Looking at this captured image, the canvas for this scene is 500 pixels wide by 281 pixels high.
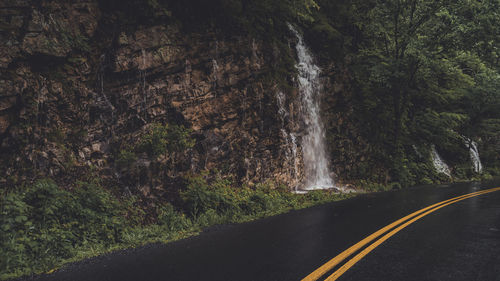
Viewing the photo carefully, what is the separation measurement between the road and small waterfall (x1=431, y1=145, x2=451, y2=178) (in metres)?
15.0

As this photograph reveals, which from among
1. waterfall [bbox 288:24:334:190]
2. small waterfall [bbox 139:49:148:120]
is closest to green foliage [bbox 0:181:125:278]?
small waterfall [bbox 139:49:148:120]

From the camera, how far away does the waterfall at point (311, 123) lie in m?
14.8

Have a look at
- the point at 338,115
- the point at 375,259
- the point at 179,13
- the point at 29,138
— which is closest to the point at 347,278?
the point at 375,259

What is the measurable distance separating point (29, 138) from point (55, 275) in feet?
14.5

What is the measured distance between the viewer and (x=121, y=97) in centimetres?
936

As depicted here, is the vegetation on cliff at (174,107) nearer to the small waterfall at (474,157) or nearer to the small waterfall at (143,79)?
the small waterfall at (143,79)

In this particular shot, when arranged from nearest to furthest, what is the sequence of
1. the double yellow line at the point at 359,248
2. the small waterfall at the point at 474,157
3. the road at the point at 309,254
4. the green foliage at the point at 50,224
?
1. the double yellow line at the point at 359,248
2. the road at the point at 309,254
3. the green foliage at the point at 50,224
4. the small waterfall at the point at 474,157

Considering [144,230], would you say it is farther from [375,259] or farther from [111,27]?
[111,27]

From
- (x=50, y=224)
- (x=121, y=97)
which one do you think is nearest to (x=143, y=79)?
(x=121, y=97)

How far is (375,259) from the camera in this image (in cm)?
447

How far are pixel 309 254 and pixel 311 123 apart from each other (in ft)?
36.6

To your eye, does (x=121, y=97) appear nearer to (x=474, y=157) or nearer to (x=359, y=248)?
(x=359, y=248)

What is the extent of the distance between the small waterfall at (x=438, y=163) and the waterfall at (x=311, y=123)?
10.0 meters

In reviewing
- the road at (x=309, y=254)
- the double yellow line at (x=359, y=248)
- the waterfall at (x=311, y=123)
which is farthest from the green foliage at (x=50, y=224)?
the waterfall at (x=311, y=123)
